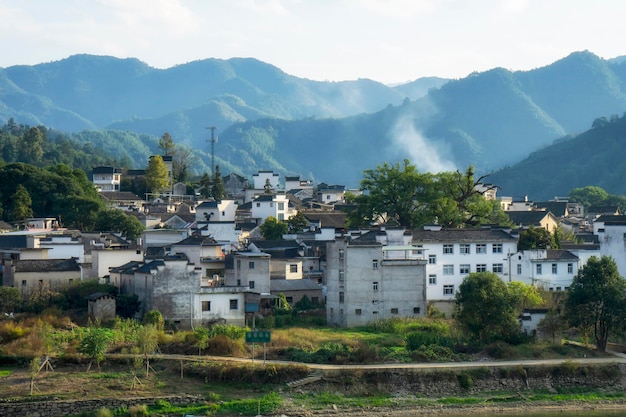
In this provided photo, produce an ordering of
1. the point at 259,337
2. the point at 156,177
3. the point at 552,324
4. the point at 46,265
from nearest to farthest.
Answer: the point at 259,337
the point at 552,324
the point at 46,265
the point at 156,177

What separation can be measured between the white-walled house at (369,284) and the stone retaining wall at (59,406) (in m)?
10.6

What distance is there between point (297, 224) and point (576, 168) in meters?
77.2

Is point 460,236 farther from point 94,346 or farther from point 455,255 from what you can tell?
point 94,346

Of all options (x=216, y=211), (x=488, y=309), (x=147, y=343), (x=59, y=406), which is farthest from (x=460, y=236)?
(x=216, y=211)

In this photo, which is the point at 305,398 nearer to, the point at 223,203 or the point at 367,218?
the point at 367,218

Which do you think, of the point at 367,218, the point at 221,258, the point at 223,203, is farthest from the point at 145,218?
the point at 221,258

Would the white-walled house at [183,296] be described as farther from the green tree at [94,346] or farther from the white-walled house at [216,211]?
the white-walled house at [216,211]

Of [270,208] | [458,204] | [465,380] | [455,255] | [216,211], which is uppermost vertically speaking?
[270,208]

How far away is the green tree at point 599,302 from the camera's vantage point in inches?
1264

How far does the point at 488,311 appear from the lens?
32406 millimetres

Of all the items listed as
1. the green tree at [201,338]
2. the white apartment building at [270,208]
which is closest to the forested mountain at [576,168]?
the white apartment building at [270,208]

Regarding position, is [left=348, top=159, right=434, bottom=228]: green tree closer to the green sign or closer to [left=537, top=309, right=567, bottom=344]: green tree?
[left=537, top=309, right=567, bottom=344]: green tree

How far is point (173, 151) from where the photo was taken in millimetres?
87688

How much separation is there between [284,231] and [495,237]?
47.0 feet
